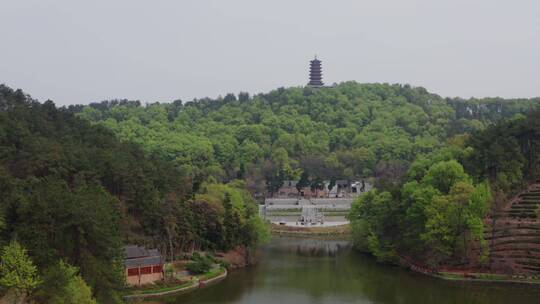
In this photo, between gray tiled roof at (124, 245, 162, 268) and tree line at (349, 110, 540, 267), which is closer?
gray tiled roof at (124, 245, 162, 268)

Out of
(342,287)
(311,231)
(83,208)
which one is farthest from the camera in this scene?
(311,231)

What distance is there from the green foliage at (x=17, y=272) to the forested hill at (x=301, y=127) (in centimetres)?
4900

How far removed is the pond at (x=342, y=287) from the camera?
3306 cm

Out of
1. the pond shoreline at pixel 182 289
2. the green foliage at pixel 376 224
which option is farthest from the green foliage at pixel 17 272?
the green foliage at pixel 376 224

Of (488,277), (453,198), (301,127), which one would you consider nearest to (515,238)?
(488,277)

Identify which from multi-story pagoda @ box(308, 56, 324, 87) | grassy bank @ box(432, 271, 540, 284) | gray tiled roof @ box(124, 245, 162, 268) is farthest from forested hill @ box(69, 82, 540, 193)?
grassy bank @ box(432, 271, 540, 284)

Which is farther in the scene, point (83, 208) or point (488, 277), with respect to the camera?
point (488, 277)

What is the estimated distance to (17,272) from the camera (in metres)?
23.5

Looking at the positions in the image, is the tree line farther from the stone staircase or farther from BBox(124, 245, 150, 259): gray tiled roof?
BBox(124, 245, 150, 259): gray tiled roof

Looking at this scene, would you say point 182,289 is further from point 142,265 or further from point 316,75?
point 316,75

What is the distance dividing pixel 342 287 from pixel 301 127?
73280 mm

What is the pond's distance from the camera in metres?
33.1

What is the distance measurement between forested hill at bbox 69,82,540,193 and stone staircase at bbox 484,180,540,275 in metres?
37.0

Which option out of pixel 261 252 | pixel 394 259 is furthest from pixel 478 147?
pixel 261 252
